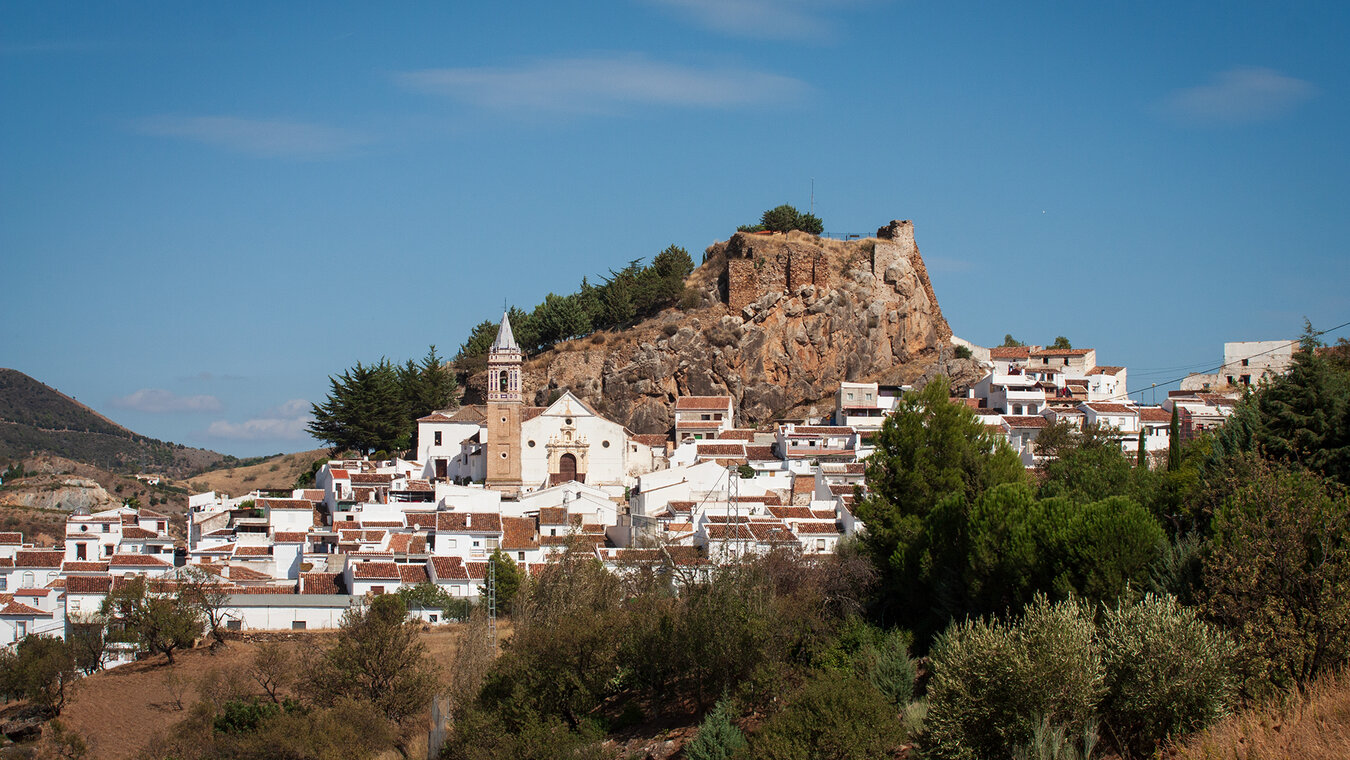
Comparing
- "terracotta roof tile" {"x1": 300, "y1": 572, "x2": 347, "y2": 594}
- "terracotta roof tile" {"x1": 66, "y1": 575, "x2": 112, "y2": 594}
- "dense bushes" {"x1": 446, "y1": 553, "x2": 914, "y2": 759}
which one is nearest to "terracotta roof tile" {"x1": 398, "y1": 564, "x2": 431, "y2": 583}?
"terracotta roof tile" {"x1": 300, "y1": 572, "x2": 347, "y2": 594}

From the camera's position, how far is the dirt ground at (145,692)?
106 ft

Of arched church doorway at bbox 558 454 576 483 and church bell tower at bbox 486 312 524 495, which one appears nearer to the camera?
church bell tower at bbox 486 312 524 495

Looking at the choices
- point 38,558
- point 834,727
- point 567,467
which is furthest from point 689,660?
point 567,467

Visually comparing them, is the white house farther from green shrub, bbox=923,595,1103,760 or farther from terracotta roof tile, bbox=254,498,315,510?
green shrub, bbox=923,595,1103,760

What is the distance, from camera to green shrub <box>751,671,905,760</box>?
796 inches

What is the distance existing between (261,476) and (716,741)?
86.4m

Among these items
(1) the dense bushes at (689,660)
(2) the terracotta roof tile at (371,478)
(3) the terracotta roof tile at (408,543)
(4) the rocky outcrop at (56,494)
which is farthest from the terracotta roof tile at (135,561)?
(4) the rocky outcrop at (56,494)

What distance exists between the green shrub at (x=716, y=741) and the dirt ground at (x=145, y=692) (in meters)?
12.5

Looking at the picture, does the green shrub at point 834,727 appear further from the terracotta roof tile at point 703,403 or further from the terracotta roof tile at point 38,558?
the terracotta roof tile at point 703,403

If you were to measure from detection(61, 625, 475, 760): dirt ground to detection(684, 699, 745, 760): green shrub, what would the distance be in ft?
40.9

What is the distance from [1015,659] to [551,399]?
5062 centimetres

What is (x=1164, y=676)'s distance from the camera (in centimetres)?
1595

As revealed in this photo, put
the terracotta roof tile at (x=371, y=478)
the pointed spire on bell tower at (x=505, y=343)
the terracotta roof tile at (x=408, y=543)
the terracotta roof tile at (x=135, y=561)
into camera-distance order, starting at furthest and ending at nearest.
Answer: the pointed spire on bell tower at (x=505, y=343) < the terracotta roof tile at (x=371, y=478) < the terracotta roof tile at (x=408, y=543) < the terracotta roof tile at (x=135, y=561)

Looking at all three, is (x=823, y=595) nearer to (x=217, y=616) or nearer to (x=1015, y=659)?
(x=1015, y=659)
